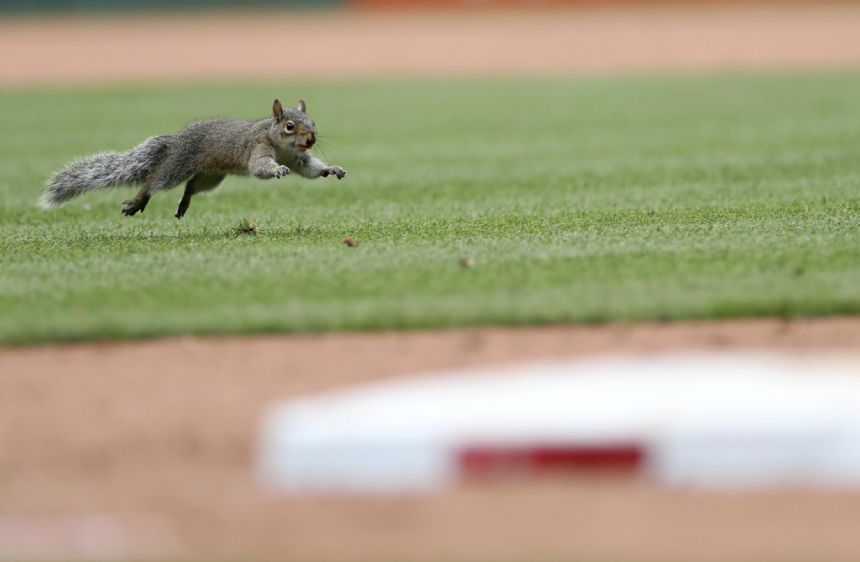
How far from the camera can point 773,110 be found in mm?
16750

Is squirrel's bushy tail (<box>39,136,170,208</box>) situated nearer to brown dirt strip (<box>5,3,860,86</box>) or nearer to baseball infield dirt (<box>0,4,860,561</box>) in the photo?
baseball infield dirt (<box>0,4,860,561</box>)

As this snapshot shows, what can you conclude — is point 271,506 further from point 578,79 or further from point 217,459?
point 578,79

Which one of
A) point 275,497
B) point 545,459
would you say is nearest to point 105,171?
point 275,497

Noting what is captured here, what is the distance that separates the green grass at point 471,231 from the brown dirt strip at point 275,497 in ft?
0.96

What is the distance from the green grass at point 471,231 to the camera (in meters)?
6.94

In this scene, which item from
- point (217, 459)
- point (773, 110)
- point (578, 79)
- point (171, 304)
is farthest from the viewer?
point (578, 79)

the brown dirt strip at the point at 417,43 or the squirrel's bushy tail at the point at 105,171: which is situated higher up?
the brown dirt strip at the point at 417,43

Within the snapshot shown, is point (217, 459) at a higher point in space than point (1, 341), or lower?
lower

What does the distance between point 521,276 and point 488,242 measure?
1.05 metres

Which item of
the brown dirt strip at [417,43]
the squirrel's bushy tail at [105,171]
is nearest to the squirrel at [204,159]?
the squirrel's bushy tail at [105,171]

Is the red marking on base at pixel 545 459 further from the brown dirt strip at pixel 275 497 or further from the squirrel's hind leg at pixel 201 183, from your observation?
the squirrel's hind leg at pixel 201 183

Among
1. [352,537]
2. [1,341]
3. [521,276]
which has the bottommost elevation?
[352,537]

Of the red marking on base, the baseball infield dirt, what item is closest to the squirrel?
the baseball infield dirt

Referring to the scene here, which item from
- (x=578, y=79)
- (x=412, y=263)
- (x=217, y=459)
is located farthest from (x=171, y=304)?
(x=578, y=79)
